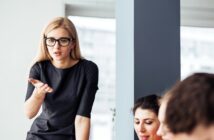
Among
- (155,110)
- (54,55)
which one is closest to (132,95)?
(155,110)

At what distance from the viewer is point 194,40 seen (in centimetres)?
295

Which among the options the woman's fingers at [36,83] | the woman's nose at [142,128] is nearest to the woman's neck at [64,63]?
the woman's fingers at [36,83]

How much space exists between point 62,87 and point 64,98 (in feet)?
0.16

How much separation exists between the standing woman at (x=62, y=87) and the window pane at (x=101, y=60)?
1.10m

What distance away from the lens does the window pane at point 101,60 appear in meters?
2.62

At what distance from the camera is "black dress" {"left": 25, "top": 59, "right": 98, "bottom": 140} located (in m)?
1.48

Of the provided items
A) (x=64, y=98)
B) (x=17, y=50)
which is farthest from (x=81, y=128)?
(x=17, y=50)

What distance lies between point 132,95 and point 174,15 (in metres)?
0.41

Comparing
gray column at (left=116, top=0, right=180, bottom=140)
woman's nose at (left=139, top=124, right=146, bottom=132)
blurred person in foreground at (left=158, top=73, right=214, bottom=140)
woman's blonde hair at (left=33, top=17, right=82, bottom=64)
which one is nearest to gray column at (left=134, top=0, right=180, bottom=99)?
gray column at (left=116, top=0, right=180, bottom=140)

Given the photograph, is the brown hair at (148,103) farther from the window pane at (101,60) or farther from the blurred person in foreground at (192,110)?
the window pane at (101,60)

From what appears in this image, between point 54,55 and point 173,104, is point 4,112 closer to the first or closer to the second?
point 54,55

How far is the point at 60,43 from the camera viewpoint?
57.7 inches

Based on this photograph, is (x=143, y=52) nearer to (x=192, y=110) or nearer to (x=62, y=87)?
(x=62, y=87)

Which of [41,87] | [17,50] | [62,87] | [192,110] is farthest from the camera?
[17,50]
